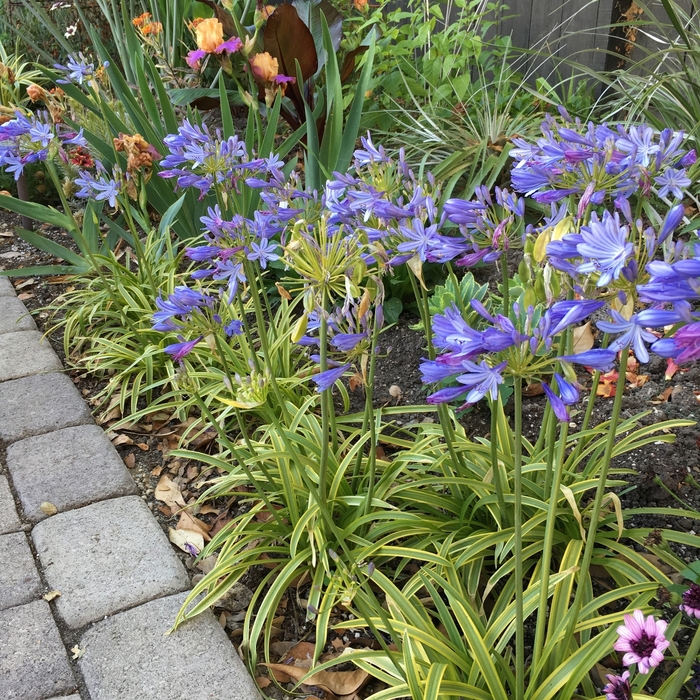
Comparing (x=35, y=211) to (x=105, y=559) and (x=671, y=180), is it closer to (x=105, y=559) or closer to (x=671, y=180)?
(x=105, y=559)

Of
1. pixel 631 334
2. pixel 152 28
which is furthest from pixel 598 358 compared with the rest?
pixel 152 28

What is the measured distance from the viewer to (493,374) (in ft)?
2.99

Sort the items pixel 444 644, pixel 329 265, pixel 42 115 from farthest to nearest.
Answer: pixel 42 115, pixel 444 644, pixel 329 265

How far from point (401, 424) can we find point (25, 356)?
1.61m

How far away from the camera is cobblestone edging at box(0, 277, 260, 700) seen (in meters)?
1.51

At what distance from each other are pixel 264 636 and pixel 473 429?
88cm

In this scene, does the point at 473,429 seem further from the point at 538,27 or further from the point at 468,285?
the point at 538,27

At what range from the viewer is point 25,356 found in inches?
112

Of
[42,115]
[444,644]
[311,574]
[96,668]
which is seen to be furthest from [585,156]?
[42,115]

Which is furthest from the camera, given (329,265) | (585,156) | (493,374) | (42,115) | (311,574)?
(42,115)

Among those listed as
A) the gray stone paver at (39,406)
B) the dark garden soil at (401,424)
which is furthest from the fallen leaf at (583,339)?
the gray stone paver at (39,406)

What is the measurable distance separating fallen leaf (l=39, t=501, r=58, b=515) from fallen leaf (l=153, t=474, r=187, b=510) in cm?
28

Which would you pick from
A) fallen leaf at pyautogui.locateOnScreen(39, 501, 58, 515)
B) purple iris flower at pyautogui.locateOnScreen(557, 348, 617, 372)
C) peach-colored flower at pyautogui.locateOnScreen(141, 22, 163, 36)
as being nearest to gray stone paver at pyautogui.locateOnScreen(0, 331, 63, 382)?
fallen leaf at pyautogui.locateOnScreen(39, 501, 58, 515)

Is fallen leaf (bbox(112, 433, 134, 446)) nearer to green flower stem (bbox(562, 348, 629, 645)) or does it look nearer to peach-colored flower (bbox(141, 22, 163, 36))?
green flower stem (bbox(562, 348, 629, 645))
